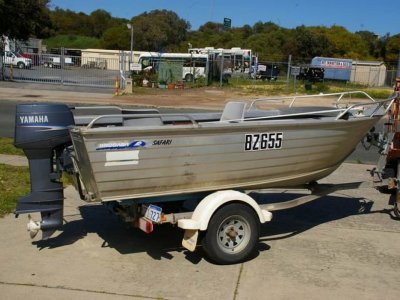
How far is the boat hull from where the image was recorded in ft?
15.2

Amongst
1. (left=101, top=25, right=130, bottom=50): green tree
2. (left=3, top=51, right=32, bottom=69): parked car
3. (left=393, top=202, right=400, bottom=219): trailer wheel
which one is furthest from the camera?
(left=101, top=25, right=130, bottom=50): green tree

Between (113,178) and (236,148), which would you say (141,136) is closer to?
(113,178)

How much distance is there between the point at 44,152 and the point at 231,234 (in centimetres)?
193

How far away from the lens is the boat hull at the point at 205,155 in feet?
15.2

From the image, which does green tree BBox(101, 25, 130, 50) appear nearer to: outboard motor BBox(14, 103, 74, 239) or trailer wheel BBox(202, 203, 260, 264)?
outboard motor BBox(14, 103, 74, 239)

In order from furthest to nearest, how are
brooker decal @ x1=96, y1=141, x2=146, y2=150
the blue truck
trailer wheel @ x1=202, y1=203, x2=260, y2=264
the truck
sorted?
the blue truck → the truck → trailer wheel @ x1=202, y1=203, x2=260, y2=264 → brooker decal @ x1=96, y1=141, x2=146, y2=150

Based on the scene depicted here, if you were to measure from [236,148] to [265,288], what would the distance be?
1.32m

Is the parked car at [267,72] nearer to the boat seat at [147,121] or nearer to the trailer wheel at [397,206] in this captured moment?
the trailer wheel at [397,206]

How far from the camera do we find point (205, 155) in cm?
502

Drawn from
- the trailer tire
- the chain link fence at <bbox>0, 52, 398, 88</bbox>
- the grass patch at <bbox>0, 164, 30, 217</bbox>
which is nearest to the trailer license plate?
the grass patch at <bbox>0, 164, 30, 217</bbox>

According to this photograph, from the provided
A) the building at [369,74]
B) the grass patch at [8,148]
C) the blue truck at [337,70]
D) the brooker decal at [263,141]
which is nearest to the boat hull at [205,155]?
the brooker decal at [263,141]

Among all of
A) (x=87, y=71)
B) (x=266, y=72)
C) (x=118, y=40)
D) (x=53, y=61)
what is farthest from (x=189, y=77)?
(x=118, y=40)

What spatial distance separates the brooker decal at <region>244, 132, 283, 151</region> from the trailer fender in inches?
18.6

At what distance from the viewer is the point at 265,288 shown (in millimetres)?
4664
